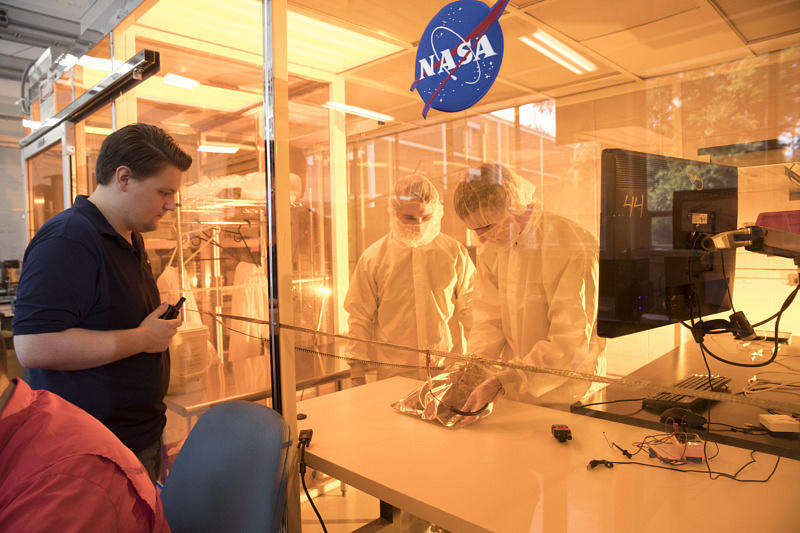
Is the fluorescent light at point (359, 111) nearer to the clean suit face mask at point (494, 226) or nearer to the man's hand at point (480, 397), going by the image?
the clean suit face mask at point (494, 226)

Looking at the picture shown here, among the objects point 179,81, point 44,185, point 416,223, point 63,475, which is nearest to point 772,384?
point 416,223

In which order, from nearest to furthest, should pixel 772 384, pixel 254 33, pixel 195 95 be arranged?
pixel 772 384 < pixel 254 33 < pixel 195 95

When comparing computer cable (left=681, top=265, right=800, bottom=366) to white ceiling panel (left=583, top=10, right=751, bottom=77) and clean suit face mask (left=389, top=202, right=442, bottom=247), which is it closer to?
white ceiling panel (left=583, top=10, right=751, bottom=77)

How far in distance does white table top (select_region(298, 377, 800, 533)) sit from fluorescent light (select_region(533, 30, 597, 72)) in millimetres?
811

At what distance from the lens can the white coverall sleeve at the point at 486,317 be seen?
1.22 metres

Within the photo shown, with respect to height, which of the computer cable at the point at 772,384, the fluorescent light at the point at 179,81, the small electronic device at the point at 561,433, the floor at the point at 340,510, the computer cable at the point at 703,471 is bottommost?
the floor at the point at 340,510

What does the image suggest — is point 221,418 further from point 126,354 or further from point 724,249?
point 724,249

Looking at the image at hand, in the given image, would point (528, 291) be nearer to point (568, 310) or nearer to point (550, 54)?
point (568, 310)

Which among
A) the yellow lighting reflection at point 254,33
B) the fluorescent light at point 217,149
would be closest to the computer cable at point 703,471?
the yellow lighting reflection at point 254,33

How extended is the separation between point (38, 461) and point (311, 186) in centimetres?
96

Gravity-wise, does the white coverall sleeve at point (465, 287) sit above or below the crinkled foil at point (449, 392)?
above

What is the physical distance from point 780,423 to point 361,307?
104cm

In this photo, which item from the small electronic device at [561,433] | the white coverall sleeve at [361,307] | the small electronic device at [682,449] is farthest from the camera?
the white coverall sleeve at [361,307]

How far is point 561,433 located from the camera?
3.90ft
